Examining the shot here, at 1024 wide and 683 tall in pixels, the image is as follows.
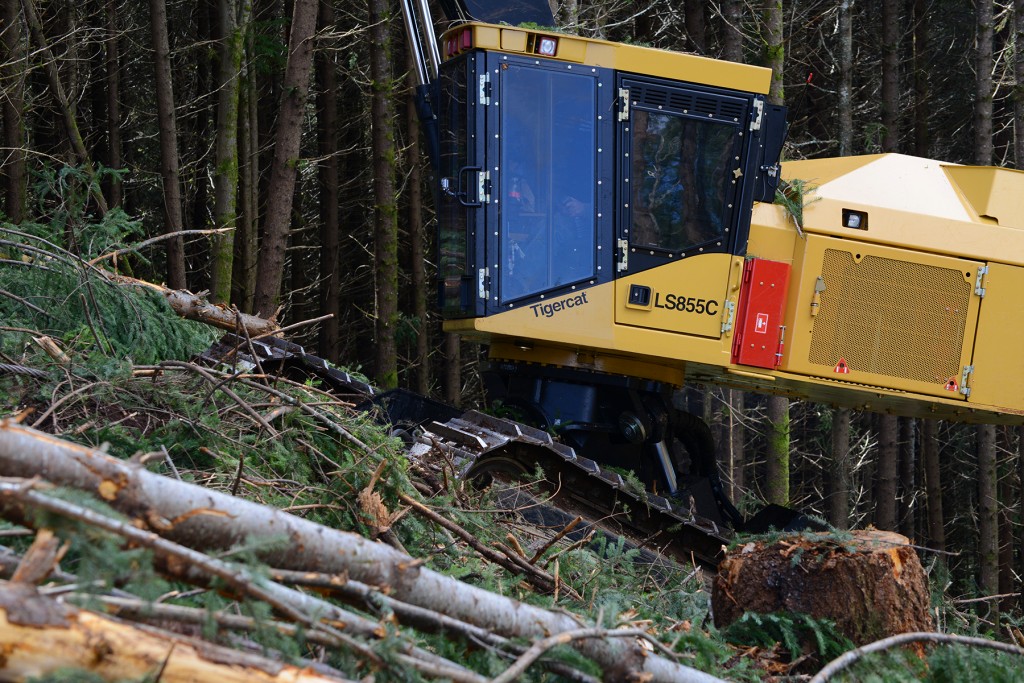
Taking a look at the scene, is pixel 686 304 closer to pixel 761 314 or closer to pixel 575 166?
pixel 761 314

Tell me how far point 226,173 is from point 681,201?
6088 mm

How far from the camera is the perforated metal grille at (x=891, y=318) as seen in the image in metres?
8.41

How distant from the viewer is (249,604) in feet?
9.37

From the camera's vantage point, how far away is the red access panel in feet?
27.1

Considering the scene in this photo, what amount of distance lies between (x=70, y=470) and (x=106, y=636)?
1.75 ft

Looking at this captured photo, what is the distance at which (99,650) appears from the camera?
2.58 meters

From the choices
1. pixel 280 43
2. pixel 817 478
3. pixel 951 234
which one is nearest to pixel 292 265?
pixel 280 43

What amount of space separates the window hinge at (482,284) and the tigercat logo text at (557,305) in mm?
336

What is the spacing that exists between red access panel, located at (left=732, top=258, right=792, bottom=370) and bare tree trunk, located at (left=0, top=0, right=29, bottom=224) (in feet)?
21.9

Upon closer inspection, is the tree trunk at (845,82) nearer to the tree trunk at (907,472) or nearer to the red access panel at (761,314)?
the tree trunk at (907,472)

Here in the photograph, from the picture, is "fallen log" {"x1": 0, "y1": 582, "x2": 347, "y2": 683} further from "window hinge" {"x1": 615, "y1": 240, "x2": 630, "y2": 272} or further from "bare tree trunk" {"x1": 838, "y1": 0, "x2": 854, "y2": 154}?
"bare tree trunk" {"x1": 838, "y1": 0, "x2": 854, "y2": 154}

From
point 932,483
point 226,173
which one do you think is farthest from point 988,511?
point 226,173

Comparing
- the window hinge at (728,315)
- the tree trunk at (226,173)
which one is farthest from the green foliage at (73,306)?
the tree trunk at (226,173)

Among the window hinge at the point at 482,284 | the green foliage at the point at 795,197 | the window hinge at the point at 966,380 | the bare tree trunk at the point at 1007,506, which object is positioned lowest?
the bare tree trunk at the point at 1007,506
